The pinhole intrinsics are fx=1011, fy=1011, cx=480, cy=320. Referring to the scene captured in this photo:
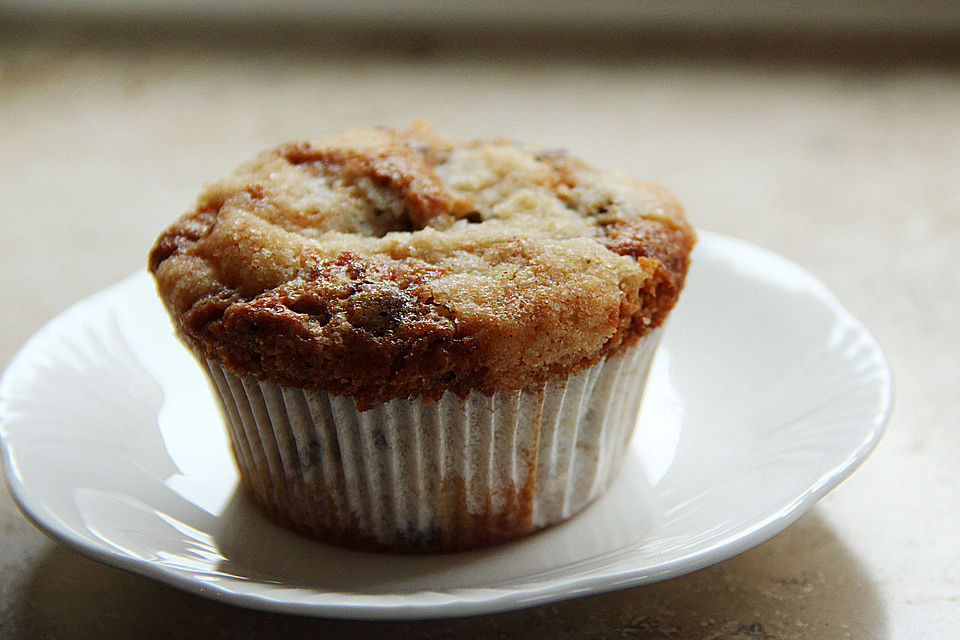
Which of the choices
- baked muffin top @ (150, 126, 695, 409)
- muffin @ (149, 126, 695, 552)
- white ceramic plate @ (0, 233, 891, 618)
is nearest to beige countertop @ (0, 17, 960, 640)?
white ceramic plate @ (0, 233, 891, 618)

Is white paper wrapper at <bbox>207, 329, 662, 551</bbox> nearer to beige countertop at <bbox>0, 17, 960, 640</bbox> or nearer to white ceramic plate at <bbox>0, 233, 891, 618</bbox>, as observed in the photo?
white ceramic plate at <bbox>0, 233, 891, 618</bbox>

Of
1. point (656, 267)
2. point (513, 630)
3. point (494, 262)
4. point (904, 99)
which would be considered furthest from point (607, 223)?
point (904, 99)

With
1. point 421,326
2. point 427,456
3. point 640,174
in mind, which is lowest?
point 640,174

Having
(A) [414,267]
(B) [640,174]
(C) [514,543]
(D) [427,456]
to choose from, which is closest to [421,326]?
(A) [414,267]

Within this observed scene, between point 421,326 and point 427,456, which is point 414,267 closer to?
point 421,326

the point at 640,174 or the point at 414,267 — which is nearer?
the point at 414,267

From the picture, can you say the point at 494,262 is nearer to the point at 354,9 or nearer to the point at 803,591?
the point at 803,591
